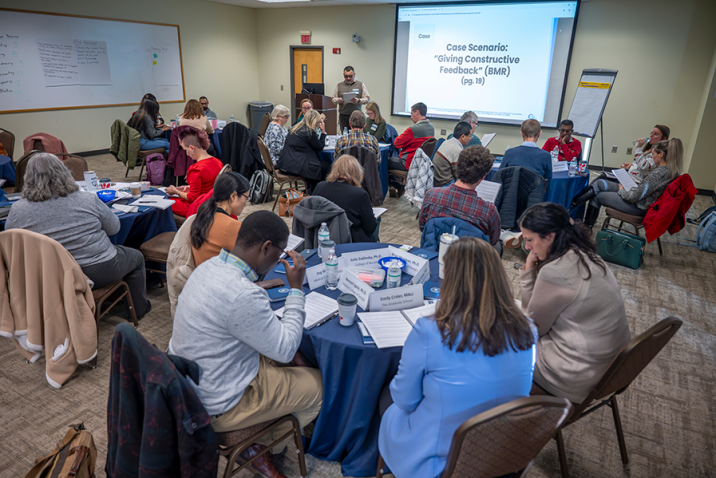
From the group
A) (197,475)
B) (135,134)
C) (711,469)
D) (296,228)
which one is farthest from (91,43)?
(711,469)

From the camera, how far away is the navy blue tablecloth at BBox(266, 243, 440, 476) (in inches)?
68.9

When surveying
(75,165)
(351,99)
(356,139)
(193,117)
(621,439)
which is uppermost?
(351,99)

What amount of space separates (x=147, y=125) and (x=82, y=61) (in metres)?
2.85

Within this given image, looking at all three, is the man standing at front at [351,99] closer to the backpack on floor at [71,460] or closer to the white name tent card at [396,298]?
the white name tent card at [396,298]

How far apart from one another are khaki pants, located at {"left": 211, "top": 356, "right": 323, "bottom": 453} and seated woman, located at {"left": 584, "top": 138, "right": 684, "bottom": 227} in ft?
13.4

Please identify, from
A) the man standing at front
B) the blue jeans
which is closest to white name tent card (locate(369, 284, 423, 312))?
the blue jeans

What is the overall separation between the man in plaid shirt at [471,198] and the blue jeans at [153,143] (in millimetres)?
5185

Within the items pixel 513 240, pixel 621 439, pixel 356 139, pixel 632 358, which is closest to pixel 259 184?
pixel 356 139

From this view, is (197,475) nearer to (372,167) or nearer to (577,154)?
(372,167)

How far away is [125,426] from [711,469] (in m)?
2.59

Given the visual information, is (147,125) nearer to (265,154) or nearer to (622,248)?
(265,154)

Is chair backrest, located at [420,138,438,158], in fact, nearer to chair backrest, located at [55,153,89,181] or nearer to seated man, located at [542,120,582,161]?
seated man, located at [542,120,582,161]

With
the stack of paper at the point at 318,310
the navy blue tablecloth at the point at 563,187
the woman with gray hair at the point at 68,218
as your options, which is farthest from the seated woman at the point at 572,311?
the navy blue tablecloth at the point at 563,187

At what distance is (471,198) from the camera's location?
2.90 m
